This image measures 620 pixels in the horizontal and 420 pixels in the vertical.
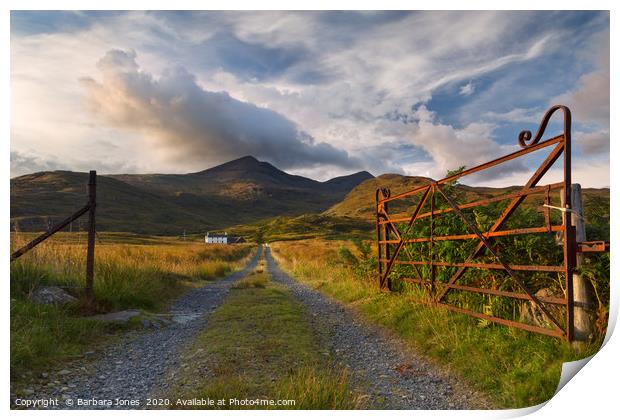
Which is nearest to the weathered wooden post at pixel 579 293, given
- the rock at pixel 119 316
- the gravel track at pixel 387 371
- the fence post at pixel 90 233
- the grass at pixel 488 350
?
the grass at pixel 488 350

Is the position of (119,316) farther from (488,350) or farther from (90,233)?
(488,350)

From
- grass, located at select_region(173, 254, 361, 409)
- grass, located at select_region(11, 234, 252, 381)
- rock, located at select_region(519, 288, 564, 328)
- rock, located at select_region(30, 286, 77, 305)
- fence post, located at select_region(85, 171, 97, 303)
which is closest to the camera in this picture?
grass, located at select_region(173, 254, 361, 409)

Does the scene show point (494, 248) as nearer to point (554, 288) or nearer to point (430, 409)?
point (554, 288)

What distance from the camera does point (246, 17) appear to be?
5023 millimetres

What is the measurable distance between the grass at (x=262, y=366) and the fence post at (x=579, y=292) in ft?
7.86

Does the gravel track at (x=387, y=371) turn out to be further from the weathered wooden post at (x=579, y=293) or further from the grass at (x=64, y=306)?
the grass at (x=64, y=306)

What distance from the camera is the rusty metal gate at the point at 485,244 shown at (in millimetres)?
4258

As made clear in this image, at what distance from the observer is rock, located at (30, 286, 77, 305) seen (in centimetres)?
687

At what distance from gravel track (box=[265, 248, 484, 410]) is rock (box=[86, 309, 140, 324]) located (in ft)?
11.0

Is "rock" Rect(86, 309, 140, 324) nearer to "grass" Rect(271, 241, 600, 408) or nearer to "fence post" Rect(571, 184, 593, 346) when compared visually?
"grass" Rect(271, 241, 600, 408)

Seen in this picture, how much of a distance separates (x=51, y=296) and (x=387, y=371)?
5825 mm

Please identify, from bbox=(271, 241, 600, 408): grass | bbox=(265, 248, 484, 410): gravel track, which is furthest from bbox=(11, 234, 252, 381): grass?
bbox=(271, 241, 600, 408): grass

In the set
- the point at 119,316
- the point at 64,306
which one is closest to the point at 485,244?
the point at 119,316

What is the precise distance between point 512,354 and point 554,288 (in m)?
1.09
